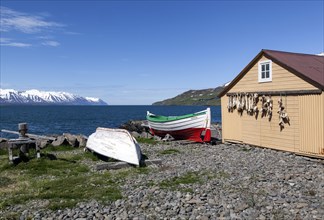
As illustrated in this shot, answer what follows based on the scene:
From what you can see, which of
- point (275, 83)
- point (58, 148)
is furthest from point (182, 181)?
point (58, 148)

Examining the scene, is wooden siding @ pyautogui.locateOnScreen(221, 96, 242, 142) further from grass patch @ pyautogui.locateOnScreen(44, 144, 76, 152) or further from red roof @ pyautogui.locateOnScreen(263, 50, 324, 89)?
grass patch @ pyautogui.locateOnScreen(44, 144, 76, 152)

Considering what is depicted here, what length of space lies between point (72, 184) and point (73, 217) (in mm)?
3558

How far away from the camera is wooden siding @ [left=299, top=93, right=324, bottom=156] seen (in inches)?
647

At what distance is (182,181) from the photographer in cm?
1252

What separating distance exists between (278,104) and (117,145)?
378 inches

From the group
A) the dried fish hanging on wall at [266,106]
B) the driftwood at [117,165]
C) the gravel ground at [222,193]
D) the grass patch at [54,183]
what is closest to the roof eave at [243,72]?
the dried fish hanging on wall at [266,106]

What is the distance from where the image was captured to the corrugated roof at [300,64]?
17.2 meters

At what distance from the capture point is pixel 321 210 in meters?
9.30

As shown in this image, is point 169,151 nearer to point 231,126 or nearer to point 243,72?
point 231,126

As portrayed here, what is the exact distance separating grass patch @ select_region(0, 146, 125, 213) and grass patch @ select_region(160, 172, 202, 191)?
186cm

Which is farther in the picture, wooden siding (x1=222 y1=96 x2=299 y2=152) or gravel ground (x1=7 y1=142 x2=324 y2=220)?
wooden siding (x1=222 y1=96 x2=299 y2=152)

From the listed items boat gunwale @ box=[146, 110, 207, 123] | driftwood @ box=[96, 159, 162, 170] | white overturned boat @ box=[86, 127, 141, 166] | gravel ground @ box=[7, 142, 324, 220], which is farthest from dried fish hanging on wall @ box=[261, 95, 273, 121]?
white overturned boat @ box=[86, 127, 141, 166]

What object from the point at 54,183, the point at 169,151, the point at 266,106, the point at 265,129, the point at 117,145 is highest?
the point at 266,106

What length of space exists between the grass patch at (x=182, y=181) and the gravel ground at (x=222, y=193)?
7cm
